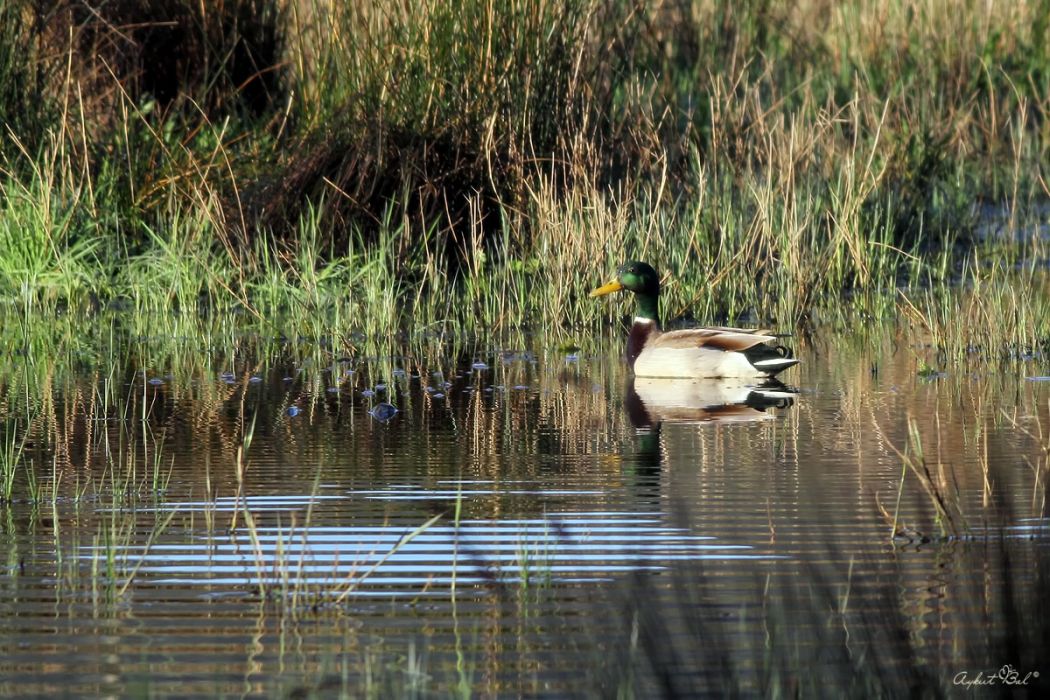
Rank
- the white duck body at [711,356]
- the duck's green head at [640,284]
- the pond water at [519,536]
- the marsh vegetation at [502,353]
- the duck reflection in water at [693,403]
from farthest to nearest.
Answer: the duck's green head at [640,284] → the white duck body at [711,356] → the duck reflection in water at [693,403] → the marsh vegetation at [502,353] → the pond water at [519,536]

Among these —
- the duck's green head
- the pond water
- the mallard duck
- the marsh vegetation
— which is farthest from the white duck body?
the duck's green head

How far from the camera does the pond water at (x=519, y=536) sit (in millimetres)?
4582

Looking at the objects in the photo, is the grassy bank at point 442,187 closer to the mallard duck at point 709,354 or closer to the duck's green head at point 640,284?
the duck's green head at point 640,284

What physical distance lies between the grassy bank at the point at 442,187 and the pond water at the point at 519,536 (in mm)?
2676

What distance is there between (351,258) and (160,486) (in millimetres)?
5863

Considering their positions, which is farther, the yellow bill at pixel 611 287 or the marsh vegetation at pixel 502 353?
the yellow bill at pixel 611 287

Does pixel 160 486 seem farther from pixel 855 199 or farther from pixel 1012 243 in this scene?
pixel 1012 243

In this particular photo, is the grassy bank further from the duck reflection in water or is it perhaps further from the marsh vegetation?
Answer: the duck reflection in water

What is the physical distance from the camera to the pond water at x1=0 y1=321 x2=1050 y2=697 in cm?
458

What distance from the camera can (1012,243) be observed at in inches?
554

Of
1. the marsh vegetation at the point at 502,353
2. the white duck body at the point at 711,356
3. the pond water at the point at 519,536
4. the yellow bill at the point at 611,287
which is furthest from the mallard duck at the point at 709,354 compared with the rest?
the yellow bill at the point at 611,287

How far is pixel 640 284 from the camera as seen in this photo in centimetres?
1162

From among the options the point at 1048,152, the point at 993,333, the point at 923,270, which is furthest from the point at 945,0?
the point at 993,333

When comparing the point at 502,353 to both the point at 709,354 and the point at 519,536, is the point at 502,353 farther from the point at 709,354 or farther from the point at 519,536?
the point at 519,536
